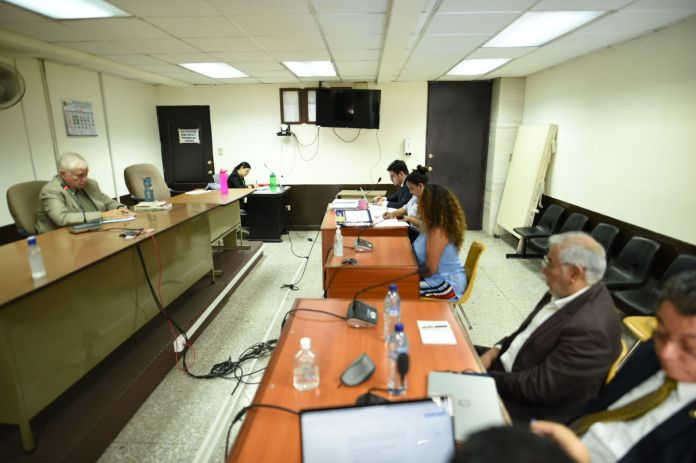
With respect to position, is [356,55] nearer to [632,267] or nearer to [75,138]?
[632,267]

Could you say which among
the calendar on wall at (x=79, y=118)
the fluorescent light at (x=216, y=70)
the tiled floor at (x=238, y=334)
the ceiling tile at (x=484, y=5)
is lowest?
the tiled floor at (x=238, y=334)

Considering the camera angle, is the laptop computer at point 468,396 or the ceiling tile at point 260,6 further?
the ceiling tile at point 260,6

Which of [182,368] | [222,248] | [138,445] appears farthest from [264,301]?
[138,445]

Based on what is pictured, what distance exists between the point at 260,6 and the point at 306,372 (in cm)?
251

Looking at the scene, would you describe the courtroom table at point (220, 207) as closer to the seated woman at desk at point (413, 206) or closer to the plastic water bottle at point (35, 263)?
the seated woman at desk at point (413, 206)

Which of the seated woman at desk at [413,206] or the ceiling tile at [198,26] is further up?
the ceiling tile at [198,26]

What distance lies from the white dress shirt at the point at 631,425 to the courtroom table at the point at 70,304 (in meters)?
2.15

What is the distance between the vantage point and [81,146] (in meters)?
4.70

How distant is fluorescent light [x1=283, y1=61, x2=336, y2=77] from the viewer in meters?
4.54

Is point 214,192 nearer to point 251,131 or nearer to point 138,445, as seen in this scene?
point 251,131

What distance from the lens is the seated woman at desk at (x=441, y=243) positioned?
2398 mm

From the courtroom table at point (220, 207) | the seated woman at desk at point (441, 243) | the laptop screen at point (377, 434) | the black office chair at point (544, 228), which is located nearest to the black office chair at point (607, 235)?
the black office chair at point (544, 228)

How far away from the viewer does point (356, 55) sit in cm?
412

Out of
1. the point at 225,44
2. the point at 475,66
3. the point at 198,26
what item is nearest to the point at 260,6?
the point at 198,26
